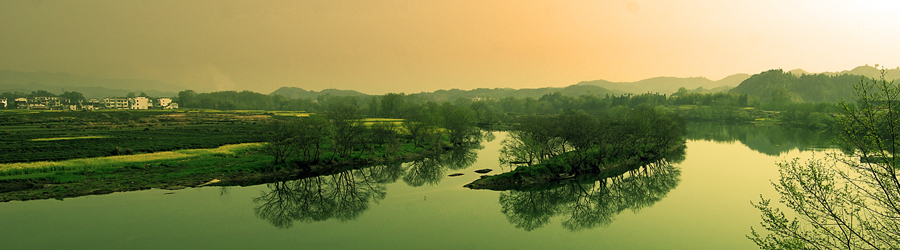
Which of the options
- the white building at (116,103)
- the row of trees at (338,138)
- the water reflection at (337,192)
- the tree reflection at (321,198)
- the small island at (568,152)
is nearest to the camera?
the tree reflection at (321,198)

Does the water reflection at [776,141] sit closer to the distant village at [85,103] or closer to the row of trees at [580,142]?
the row of trees at [580,142]

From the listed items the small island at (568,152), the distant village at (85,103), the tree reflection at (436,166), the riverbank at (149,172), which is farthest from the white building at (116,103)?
the small island at (568,152)

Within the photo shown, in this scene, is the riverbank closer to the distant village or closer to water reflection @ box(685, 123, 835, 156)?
water reflection @ box(685, 123, 835, 156)

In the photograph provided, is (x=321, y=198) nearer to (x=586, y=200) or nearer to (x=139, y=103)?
(x=586, y=200)

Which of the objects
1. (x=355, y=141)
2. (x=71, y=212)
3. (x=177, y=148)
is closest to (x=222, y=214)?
(x=71, y=212)

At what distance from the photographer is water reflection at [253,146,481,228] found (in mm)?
26109

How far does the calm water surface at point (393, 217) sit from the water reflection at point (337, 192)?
0.10 m

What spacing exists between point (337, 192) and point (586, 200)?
59.4ft

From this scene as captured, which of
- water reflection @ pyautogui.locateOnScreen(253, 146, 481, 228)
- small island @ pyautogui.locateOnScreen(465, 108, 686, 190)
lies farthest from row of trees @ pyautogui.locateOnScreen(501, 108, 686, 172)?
water reflection @ pyautogui.locateOnScreen(253, 146, 481, 228)

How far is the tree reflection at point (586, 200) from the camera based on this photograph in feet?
82.8

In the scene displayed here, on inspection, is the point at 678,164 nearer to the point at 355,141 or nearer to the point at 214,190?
the point at 355,141

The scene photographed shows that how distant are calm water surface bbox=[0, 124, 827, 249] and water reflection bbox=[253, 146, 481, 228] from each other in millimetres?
96

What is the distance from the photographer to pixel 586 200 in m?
29.6

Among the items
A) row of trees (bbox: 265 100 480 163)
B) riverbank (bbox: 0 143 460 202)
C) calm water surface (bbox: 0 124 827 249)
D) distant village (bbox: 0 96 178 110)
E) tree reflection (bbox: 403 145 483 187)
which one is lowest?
calm water surface (bbox: 0 124 827 249)
